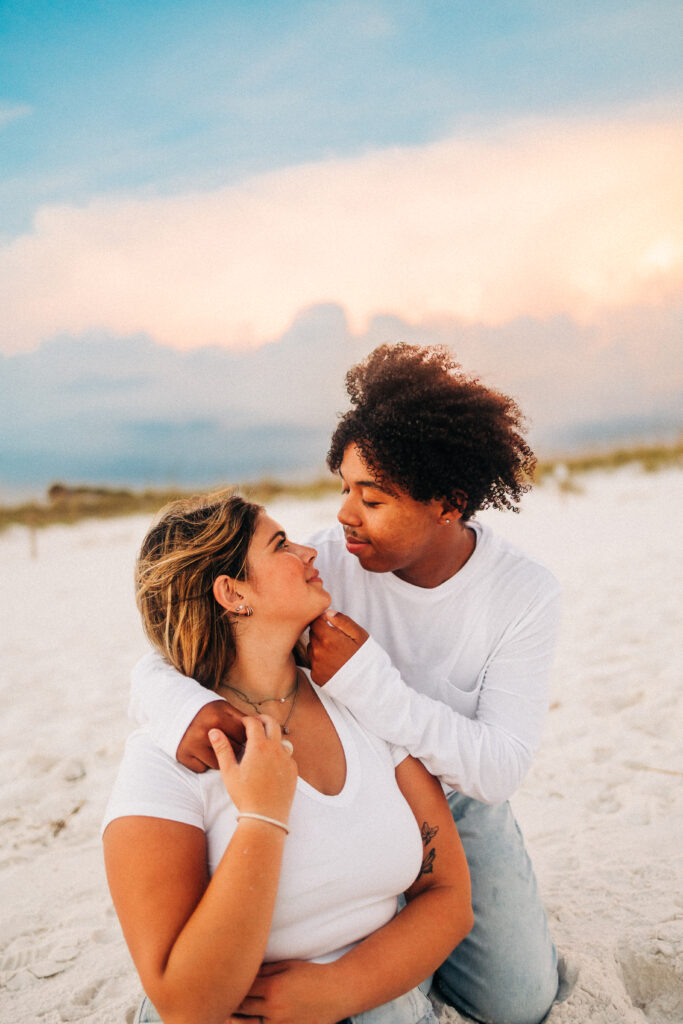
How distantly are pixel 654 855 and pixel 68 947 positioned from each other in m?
2.40

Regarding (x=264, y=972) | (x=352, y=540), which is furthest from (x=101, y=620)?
(x=264, y=972)

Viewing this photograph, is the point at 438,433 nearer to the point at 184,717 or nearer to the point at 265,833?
the point at 184,717

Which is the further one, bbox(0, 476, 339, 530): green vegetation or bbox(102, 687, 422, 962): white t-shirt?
bbox(0, 476, 339, 530): green vegetation

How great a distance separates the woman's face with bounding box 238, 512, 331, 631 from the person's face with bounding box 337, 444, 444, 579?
19.7 inches

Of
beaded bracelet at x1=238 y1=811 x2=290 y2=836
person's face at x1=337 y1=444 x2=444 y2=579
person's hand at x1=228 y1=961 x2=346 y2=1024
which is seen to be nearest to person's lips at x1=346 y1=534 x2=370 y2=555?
person's face at x1=337 y1=444 x2=444 y2=579

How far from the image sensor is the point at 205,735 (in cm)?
184

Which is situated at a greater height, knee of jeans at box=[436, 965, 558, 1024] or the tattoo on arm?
the tattoo on arm

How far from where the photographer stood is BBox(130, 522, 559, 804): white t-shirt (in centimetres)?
211

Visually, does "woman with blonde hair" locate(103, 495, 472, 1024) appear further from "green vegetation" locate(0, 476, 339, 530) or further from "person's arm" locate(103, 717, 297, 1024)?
"green vegetation" locate(0, 476, 339, 530)

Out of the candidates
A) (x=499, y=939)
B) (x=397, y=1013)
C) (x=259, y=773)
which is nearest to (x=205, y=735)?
(x=259, y=773)

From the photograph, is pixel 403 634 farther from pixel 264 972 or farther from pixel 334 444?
pixel 264 972

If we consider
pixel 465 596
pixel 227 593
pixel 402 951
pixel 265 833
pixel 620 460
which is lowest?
pixel 402 951

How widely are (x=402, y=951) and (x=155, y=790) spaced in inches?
29.0

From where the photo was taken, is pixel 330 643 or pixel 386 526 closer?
pixel 330 643
